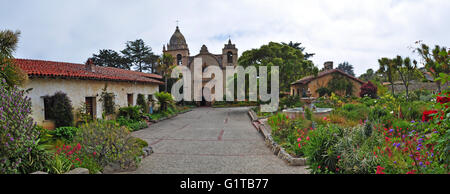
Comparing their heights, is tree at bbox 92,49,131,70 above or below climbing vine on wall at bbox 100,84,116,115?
above

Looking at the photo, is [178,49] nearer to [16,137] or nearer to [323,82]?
[323,82]

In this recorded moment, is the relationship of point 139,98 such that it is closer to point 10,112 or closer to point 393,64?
point 10,112

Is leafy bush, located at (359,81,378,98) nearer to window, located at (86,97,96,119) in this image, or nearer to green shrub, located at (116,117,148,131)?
Answer: green shrub, located at (116,117,148,131)

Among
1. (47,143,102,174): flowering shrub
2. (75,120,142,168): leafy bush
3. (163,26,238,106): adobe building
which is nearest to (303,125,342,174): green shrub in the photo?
(75,120,142,168): leafy bush

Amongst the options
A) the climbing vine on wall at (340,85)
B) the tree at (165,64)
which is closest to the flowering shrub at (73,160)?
the tree at (165,64)

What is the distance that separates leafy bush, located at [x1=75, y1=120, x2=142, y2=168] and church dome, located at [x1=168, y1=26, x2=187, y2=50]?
32.8 meters

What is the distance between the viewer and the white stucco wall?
10.3m

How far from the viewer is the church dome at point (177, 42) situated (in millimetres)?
37034

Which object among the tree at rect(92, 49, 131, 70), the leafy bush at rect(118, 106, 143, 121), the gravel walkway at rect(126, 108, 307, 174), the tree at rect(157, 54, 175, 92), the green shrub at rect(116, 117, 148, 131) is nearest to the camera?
the gravel walkway at rect(126, 108, 307, 174)

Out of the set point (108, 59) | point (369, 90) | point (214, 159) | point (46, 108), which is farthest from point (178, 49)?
point (214, 159)

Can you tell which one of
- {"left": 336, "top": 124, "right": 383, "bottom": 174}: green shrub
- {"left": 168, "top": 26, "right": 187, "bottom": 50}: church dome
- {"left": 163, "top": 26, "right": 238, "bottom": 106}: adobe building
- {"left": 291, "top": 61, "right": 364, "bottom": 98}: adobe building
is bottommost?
{"left": 336, "top": 124, "right": 383, "bottom": 174}: green shrub

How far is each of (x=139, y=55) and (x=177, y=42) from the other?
34.2 feet

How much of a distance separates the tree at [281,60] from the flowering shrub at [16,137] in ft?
60.9

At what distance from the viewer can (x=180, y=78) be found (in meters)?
32.9
